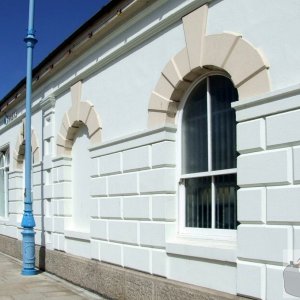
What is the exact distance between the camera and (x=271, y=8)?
Answer: 5.91 meters

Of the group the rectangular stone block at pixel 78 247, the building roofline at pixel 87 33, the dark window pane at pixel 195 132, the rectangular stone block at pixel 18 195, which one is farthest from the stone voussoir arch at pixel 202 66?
the rectangular stone block at pixel 18 195

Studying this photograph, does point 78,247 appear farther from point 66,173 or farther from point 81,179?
point 66,173

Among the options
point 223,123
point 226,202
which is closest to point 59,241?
point 226,202

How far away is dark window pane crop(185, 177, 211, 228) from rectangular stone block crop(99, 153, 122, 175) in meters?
1.77

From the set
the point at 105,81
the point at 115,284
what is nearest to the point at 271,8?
the point at 105,81

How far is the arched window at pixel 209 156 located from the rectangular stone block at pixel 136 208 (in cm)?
67

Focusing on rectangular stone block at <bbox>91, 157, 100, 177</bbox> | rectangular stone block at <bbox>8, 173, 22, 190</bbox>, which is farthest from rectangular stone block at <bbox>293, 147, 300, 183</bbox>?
rectangular stone block at <bbox>8, 173, 22, 190</bbox>

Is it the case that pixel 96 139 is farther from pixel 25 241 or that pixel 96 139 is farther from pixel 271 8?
pixel 271 8

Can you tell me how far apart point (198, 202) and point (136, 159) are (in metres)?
1.52

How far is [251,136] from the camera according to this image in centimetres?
598

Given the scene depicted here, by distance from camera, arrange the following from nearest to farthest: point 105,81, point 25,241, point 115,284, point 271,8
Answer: point 271,8 → point 115,284 → point 105,81 → point 25,241

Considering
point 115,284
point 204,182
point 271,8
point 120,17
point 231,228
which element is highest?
point 120,17

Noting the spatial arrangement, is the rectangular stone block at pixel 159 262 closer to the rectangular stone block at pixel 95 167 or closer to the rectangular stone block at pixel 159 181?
the rectangular stone block at pixel 159 181

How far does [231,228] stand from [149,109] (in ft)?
7.97
